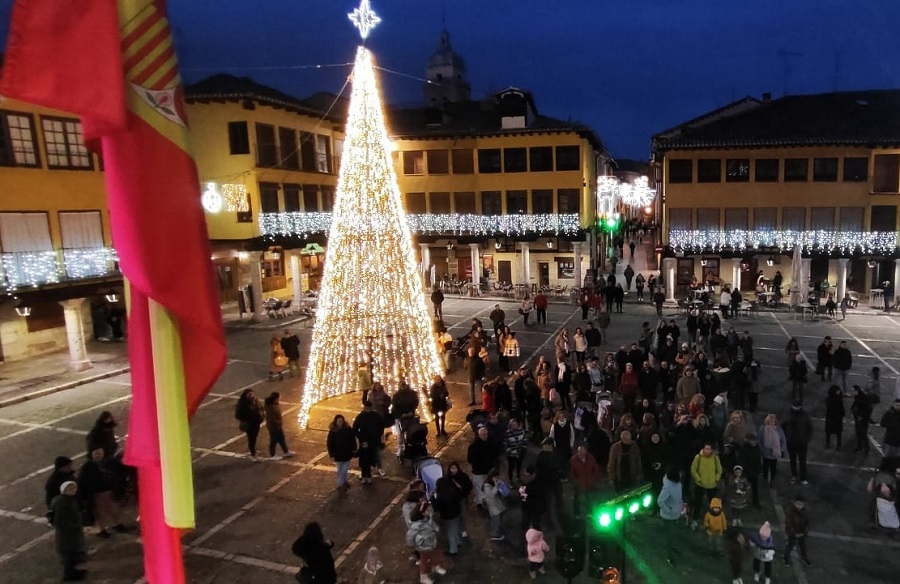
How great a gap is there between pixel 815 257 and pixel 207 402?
3087 cm

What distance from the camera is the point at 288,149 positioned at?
34812 millimetres

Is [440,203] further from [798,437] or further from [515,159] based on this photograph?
[798,437]

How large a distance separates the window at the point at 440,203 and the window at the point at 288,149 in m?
10.0

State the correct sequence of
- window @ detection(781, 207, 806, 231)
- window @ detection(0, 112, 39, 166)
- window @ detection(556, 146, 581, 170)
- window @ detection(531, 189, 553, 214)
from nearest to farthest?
window @ detection(0, 112, 39, 166) → window @ detection(781, 207, 806, 231) → window @ detection(556, 146, 581, 170) → window @ detection(531, 189, 553, 214)

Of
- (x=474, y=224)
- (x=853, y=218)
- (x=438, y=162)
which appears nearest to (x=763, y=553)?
(x=853, y=218)

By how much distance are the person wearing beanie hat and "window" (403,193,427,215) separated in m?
33.9

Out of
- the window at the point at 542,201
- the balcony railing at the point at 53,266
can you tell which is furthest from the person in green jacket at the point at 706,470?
the window at the point at 542,201

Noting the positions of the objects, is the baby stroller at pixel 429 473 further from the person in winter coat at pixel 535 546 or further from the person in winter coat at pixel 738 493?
the person in winter coat at pixel 738 493

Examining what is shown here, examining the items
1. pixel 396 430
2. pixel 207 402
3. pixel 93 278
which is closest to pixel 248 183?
pixel 93 278

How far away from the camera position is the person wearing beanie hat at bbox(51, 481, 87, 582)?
394 inches

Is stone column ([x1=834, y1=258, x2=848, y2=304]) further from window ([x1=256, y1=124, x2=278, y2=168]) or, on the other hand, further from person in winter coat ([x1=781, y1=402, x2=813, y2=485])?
window ([x1=256, y1=124, x2=278, y2=168])

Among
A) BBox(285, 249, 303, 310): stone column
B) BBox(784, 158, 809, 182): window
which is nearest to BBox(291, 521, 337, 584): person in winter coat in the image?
BBox(285, 249, 303, 310): stone column

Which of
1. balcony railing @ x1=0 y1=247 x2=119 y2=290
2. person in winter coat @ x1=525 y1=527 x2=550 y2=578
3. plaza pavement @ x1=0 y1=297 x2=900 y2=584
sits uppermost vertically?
balcony railing @ x1=0 y1=247 x2=119 y2=290

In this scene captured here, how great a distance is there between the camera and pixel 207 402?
19203mm
